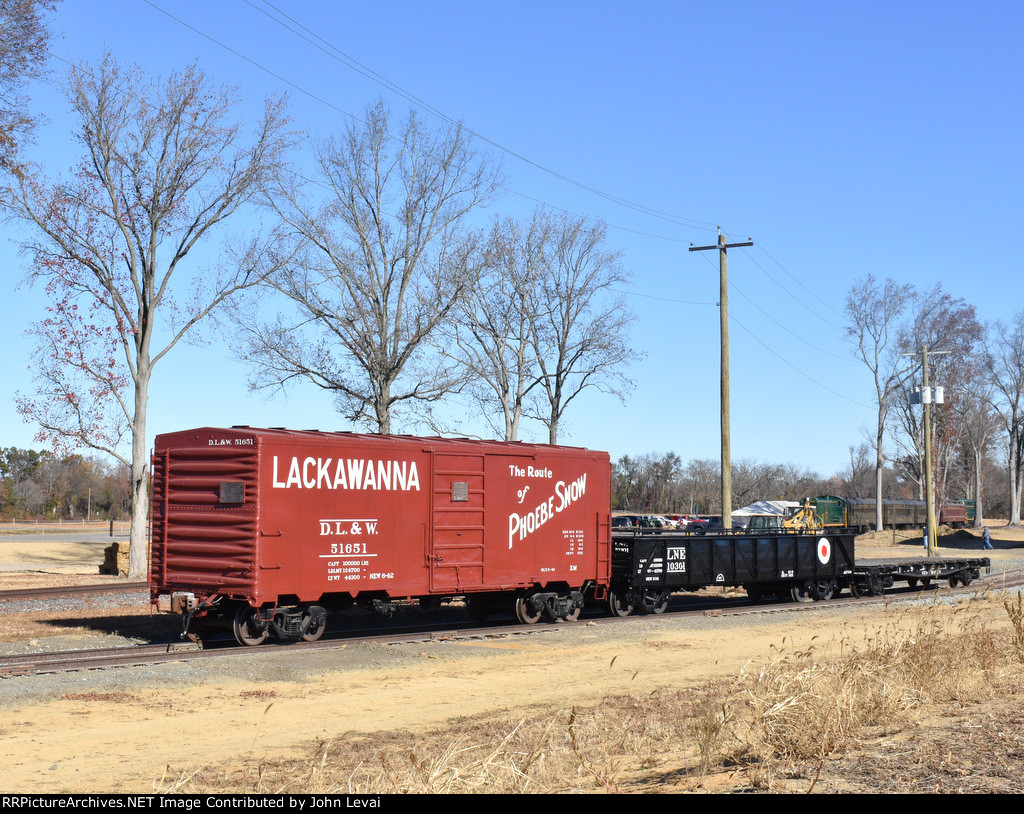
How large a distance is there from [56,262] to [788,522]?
40575 millimetres

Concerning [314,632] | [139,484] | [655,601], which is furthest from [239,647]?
[139,484]

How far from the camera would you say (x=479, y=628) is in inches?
794

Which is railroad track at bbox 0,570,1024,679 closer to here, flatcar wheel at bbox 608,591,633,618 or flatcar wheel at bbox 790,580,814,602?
flatcar wheel at bbox 608,591,633,618

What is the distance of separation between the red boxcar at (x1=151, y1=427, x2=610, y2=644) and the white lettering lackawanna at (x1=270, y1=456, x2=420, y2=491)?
0.02 metres

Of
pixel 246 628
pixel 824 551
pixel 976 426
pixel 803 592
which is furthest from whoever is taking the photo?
pixel 976 426

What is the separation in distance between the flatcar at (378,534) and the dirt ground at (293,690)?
1.13 metres

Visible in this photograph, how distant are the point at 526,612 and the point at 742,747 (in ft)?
43.7

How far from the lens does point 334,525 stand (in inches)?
682

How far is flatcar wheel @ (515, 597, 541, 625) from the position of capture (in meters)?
21.1

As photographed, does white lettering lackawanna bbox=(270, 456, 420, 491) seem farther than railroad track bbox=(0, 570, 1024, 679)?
Yes

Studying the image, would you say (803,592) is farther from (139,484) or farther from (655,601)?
(139,484)

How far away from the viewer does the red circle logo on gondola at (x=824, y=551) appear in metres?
27.8

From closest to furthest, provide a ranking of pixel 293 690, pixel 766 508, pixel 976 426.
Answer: pixel 293 690, pixel 766 508, pixel 976 426

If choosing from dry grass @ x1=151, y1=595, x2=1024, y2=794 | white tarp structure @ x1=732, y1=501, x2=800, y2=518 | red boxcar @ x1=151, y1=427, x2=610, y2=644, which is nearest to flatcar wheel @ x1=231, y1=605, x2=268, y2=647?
red boxcar @ x1=151, y1=427, x2=610, y2=644
